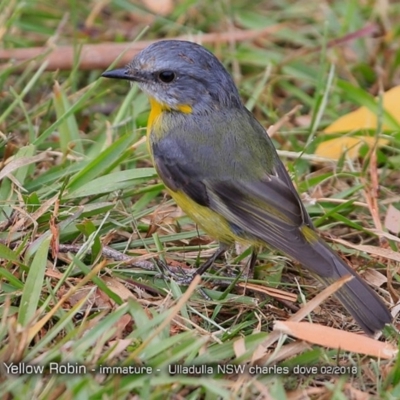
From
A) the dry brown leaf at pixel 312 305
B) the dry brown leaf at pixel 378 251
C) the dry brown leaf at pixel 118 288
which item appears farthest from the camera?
the dry brown leaf at pixel 378 251

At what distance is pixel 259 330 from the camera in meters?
4.01

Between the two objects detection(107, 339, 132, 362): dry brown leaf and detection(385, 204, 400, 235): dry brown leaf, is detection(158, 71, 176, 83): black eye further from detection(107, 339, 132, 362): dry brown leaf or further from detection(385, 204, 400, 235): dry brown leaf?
detection(107, 339, 132, 362): dry brown leaf

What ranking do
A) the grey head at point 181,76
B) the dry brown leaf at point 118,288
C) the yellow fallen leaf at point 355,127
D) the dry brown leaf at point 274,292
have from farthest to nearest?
1. the yellow fallen leaf at point 355,127
2. the grey head at point 181,76
3. the dry brown leaf at point 274,292
4. the dry brown leaf at point 118,288

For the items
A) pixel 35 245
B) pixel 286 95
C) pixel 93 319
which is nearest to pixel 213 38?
pixel 286 95

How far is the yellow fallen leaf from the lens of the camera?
5.47 m

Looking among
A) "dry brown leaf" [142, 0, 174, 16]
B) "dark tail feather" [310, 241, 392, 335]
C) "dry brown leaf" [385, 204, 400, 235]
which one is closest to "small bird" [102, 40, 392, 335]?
"dark tail feather" [310, 241, 392, 335]

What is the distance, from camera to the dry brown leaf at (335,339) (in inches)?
147

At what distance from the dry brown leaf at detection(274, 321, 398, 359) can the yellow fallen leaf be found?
1.74 meters

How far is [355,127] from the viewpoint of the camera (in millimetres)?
5676

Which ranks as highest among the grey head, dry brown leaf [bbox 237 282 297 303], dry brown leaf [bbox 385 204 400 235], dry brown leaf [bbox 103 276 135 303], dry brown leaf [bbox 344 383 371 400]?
the grey head

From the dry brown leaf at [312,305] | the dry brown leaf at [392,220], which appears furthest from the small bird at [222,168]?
the dry brown leaf at [392,220]

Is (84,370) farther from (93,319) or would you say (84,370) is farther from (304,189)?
(304,189)

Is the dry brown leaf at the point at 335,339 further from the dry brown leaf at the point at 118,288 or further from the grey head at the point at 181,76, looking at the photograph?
the grey head at the point at 181,76

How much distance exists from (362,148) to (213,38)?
1.71 m
